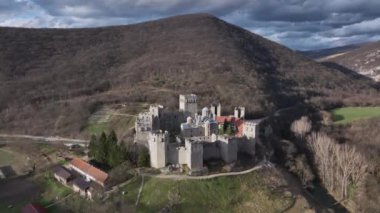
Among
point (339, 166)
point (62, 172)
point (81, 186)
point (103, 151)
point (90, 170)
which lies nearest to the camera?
point (81, 186)

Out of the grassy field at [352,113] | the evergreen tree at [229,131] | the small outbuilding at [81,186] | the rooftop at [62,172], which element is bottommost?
the small outbuilding at [81,186]

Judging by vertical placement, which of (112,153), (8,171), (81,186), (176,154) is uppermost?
(176,154)

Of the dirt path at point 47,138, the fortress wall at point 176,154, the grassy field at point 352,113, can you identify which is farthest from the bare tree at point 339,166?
the dirt path at point 47,138

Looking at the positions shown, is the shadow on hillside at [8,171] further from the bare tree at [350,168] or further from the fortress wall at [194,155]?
the bare tree at [350,168]

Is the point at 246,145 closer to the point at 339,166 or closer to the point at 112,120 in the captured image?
the point at 339,166

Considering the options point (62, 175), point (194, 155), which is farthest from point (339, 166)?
point (62, 175)

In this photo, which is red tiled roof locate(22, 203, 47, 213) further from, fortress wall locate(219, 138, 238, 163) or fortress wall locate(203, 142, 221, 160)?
fortress wall locate(219, 138, 238, 163)

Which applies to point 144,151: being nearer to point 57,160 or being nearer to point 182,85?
point 57,160
